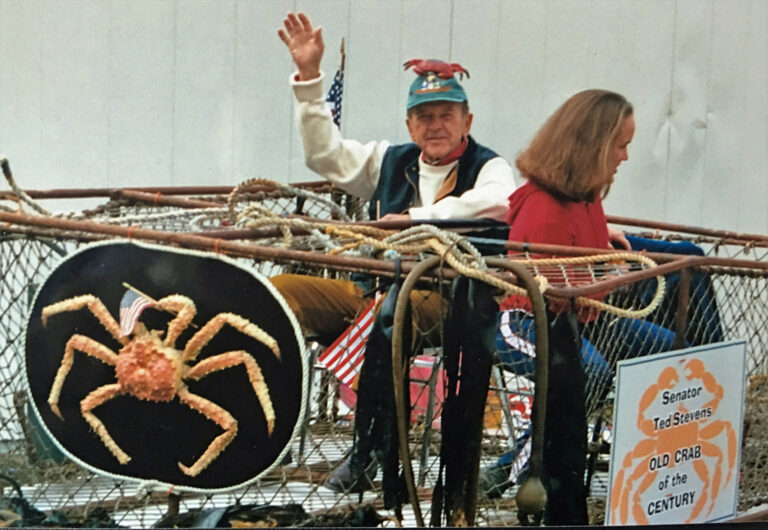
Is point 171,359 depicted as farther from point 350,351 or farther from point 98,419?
point 350,351

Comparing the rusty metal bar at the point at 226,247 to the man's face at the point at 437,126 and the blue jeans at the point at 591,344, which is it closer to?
the blue jeans at the point at 591,344

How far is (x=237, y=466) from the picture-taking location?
105 inches

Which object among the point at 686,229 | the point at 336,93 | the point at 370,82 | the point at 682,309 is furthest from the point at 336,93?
the point at 682,309

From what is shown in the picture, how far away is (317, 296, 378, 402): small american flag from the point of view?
2.81m

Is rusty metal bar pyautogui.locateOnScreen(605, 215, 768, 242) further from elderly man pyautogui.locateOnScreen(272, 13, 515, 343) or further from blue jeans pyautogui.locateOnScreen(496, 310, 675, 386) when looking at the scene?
blue jeans pyautogui.locateOnScreen(496, 310, 675, 386)

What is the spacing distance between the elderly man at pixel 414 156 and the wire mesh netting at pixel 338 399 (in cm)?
53

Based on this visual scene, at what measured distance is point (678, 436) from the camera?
2.98 metres

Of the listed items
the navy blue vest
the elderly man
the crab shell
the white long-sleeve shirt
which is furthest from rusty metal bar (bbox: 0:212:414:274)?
the navy blue vest

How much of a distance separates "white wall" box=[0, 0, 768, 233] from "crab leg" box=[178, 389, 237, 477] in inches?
62.9

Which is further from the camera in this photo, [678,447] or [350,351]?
[678,447]

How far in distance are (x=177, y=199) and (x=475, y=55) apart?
1235 mm

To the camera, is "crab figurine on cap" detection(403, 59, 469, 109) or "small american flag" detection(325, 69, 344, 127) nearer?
"crab figurine on cap" detection(403, 59, 469, 109)

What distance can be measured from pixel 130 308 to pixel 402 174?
1679 millimetres

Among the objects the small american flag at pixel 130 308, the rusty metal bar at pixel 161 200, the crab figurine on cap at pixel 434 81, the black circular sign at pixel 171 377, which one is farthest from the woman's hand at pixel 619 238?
the small american flag at pixel 130 308
